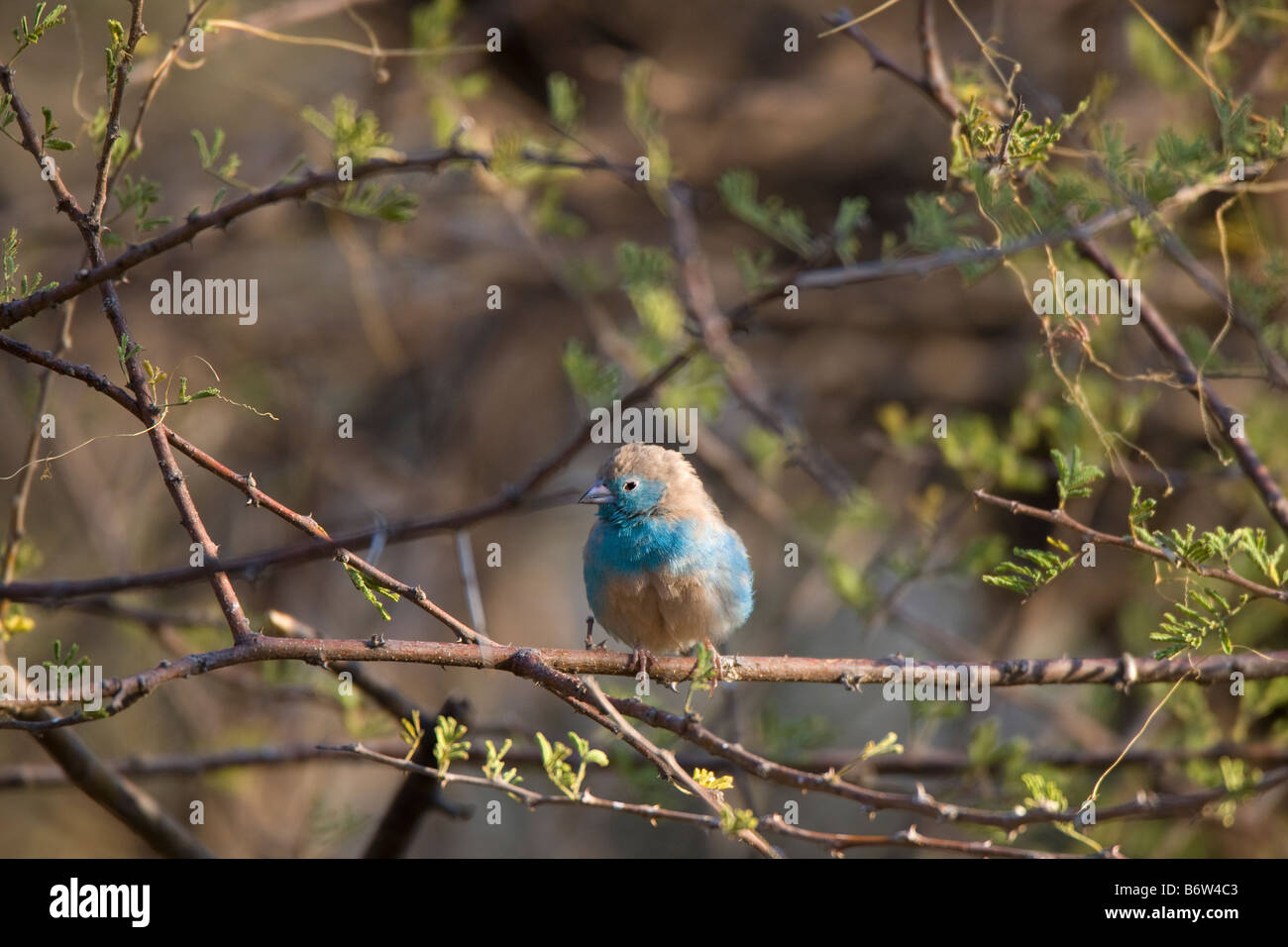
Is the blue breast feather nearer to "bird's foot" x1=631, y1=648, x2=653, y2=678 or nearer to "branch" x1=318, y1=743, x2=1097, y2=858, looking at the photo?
"bird's foot" x1=631, y1=648, x2=653, y2=678

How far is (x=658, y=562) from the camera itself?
4461mm

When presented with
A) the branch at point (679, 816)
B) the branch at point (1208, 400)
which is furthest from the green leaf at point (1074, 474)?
the branch at point (679, 816)

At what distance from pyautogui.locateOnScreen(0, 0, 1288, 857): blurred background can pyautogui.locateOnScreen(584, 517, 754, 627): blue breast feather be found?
1.08m

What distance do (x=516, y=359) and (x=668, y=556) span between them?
3.66 m

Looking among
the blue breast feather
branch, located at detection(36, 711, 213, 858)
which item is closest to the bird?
the blue breast feather

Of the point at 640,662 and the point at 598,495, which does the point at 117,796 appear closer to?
the point at 640,662

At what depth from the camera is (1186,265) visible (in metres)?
3.87

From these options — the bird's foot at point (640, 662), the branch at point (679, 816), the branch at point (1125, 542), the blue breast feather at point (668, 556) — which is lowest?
Answer: the branch at point (679, 816)

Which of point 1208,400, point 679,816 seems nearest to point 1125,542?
point 1208,400

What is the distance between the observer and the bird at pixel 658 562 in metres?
4.44

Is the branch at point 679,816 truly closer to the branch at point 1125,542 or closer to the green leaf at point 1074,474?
the branch at point 1125,542

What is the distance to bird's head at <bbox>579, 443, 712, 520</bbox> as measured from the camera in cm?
465
